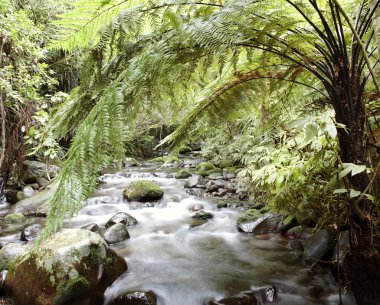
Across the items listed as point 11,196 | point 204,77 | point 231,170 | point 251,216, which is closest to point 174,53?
point 204,77

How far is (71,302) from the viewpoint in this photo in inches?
100

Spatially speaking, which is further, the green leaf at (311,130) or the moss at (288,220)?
the moss at (288,220)

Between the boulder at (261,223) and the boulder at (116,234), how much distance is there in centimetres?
171

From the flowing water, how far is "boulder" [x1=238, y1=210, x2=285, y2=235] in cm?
13

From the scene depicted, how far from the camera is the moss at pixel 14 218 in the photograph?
491 centimetres

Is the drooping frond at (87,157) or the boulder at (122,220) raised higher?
the drooping frond at (87,157)

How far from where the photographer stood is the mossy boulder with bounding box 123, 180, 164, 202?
611 cm

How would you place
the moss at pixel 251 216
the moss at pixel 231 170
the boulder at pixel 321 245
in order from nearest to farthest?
the boulder at pixel 321 245
the moss at pixel 251 216
the moss at pixel 231 170

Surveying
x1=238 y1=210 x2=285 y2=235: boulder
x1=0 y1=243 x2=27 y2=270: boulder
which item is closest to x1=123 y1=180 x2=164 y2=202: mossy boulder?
x1=238 y1=210 x2=285 y2=235: boulder

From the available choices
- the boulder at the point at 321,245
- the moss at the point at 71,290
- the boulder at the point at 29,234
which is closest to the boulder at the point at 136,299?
the moss at the point at 71,290

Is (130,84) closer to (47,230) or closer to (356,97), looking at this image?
(47,230)

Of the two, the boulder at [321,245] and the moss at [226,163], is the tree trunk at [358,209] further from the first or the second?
the moss at [226,163]

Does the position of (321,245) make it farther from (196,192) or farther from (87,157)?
(196,192)

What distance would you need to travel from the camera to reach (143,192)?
6141 millimetres
